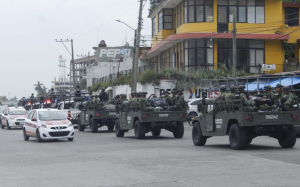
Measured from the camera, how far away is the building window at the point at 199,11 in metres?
44.0

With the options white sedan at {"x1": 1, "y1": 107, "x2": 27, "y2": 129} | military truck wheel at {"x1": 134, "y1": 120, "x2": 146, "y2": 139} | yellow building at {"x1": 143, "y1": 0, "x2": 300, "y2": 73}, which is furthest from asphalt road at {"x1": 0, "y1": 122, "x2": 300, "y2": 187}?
yellow building at {"x1": 143, "y1": 0, "x2": 300, "y2": 73}

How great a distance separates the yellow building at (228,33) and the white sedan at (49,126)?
2240cm

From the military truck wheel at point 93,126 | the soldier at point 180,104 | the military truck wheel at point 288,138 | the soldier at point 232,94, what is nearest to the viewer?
the military truck wheel at point 288,138

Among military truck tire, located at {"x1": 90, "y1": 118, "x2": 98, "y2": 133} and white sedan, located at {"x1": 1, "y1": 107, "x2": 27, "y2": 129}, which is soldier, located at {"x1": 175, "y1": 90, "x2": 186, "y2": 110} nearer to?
military truck tire, located at {"x1": 90, "y1": 118, "x2": 98, "y2": 133}

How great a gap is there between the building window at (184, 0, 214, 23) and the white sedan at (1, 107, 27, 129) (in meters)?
16.4

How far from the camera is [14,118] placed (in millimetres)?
36594

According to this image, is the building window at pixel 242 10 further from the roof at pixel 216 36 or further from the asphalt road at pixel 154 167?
the asphalt road at pixel 154 167

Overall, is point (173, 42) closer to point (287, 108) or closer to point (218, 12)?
point (218, 12)

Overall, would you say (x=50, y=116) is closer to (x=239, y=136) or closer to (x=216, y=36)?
(x=239, y=136)

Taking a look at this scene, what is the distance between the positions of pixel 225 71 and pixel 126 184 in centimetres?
3447

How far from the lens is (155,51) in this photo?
53.8 metres

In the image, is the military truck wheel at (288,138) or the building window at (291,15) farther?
the building window at (291,15)

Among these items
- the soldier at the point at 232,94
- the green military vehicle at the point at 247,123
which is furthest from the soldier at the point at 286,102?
the soldier at the point at 232,94

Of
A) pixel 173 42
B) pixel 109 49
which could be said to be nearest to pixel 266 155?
pixel 173 42
